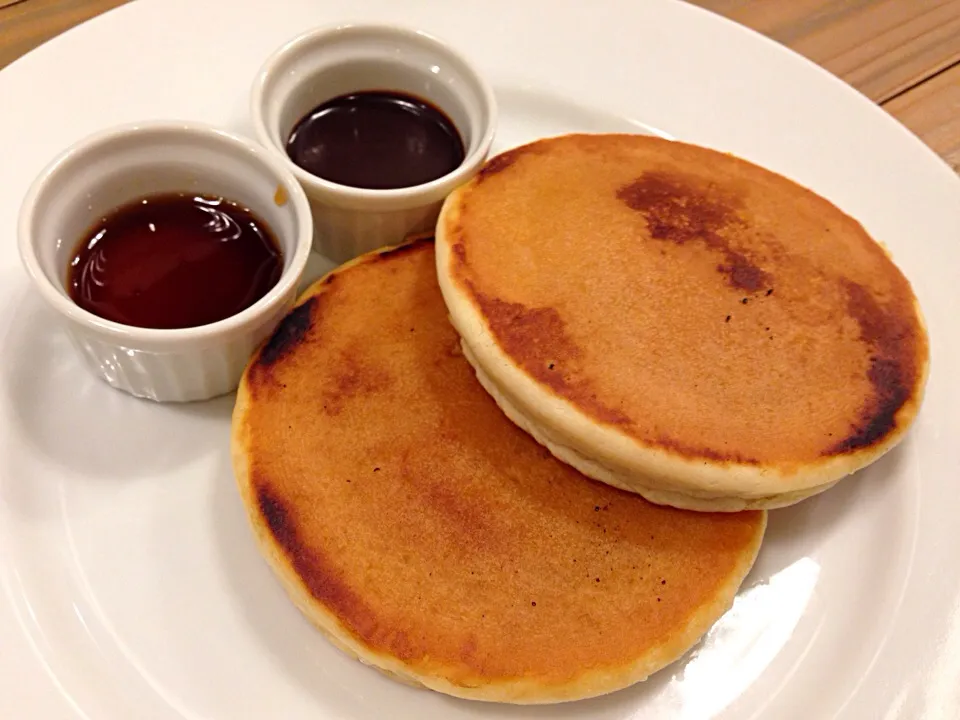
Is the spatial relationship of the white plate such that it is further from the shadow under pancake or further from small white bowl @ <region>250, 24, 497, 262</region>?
small white bowl @ <region>250, 24, 497, 262</region>

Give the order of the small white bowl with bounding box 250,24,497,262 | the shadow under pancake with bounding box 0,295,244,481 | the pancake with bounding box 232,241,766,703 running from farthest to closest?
the small white bowl with bounding box 250,24,497,262 < the shadow under pancake with bounding box 0,295,244,481 < the pancake with bounding box 232,241,766,703

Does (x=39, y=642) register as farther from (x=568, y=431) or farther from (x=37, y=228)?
(x=568, y=431)

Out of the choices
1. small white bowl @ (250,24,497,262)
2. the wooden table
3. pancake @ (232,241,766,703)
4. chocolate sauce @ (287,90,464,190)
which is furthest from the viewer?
the wooden table

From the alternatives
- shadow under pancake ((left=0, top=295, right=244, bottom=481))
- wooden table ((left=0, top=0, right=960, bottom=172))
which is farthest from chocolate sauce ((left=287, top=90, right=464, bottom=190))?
wooden table ((left=0, top=0, right=960, bottom=172))

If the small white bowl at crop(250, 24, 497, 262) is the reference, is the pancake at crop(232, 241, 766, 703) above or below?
below

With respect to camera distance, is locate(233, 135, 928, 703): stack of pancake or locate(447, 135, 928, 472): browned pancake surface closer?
locate(233, 135, 928, 703): stack of pancake

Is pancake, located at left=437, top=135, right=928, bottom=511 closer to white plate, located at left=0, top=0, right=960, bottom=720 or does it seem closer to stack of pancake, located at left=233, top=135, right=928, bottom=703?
stack of pancake, located at left=233, top=135, right=928, bottom=703
